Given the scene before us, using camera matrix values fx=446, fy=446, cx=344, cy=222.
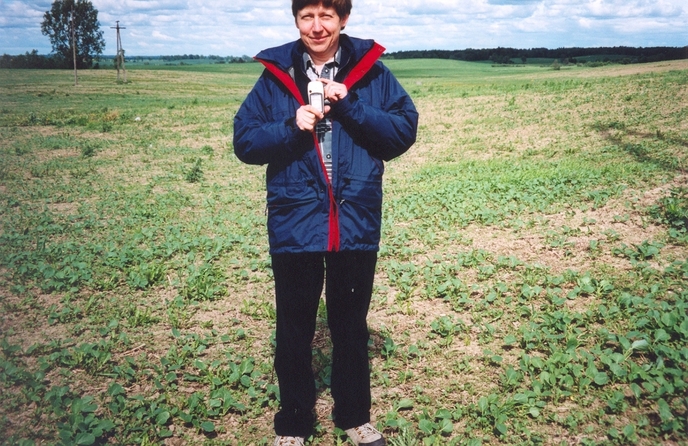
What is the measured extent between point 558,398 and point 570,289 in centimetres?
182

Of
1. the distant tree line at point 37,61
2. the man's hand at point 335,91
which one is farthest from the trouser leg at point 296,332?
the distant tree line at point 37,61

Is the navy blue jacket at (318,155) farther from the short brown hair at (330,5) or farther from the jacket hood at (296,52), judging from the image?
the short brown hair at (330,5)

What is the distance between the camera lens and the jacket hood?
90.7 inches

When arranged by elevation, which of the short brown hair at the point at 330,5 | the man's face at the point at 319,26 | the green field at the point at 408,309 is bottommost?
the green field at the point at 408,309

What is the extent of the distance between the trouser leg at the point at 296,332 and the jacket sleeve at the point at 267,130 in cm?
56

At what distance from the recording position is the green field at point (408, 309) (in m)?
3.06

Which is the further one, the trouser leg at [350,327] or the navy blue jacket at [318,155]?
the trouser leg at [350,327]

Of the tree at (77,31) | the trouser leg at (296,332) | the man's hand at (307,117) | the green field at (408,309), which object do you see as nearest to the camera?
the man's hand at (307,117)

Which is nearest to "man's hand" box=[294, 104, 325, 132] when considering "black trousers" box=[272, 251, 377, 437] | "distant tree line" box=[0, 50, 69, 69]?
"black trousers" box=[272, 251, 377, 437]

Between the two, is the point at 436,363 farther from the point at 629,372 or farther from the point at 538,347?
the point at 629,372

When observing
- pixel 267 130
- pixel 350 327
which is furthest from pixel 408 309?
pixel 267 130

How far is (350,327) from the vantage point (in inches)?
104

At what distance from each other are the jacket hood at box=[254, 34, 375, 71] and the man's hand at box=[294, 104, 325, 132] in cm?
30

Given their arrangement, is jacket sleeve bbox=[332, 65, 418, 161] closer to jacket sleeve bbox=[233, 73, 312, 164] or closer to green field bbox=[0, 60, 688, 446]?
jacket sleeve bbox=[233, 73, 312, 164]
